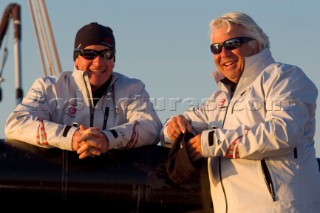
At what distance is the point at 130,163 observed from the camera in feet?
22.3

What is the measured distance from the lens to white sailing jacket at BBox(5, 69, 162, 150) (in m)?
6.88

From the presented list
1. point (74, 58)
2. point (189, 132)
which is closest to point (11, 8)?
point (74, 58)

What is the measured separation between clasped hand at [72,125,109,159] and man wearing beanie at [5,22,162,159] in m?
0.15

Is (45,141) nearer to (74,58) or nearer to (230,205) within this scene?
(74,58)

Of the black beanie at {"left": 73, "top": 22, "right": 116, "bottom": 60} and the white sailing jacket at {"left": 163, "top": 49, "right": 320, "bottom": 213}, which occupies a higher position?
the black beanie at {"left": 73, "top": 22, "right": 116, "bottom": 60}

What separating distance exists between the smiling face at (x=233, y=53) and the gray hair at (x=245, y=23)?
30 mm

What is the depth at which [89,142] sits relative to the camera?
Result: 658cm

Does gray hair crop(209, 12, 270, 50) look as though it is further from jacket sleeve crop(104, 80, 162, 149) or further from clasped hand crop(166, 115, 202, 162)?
jacket sleeve crop(104, 80, 162, 149)

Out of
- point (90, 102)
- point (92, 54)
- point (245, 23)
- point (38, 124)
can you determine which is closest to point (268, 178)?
point (245, 23)

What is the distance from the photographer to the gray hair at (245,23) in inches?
251

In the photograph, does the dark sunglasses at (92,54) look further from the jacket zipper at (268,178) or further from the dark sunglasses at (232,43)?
the jacket zipper at (268,178)

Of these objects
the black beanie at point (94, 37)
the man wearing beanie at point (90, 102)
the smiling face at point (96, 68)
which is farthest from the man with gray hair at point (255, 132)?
the black beanie at point (94, 37)

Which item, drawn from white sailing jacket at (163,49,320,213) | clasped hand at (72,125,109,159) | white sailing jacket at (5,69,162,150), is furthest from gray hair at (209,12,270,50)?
clasped hand at (72,125,109,159)

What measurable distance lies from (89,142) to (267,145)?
1.54 meters
